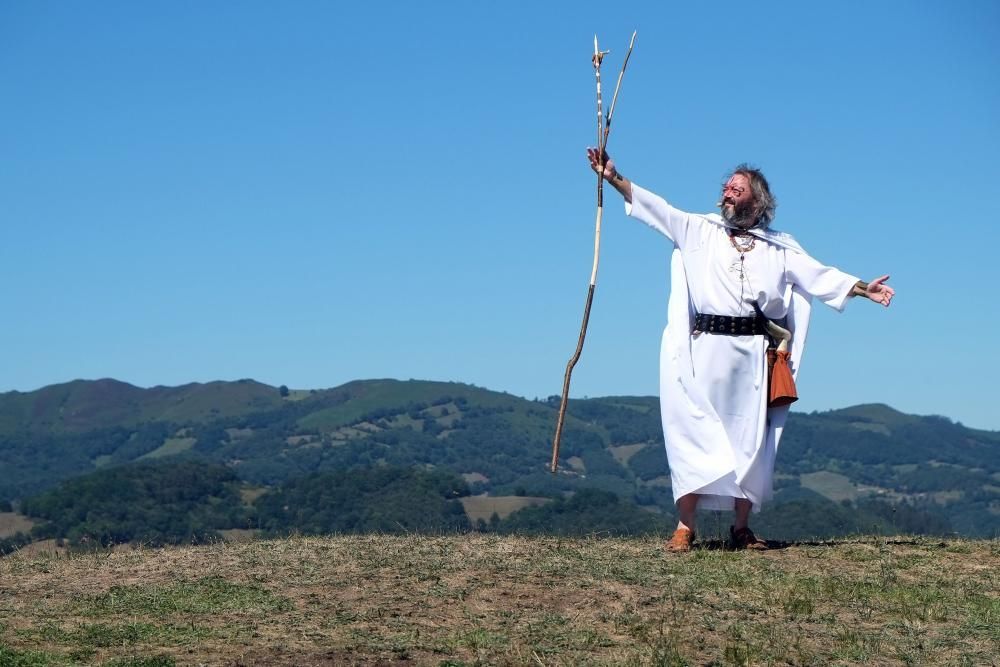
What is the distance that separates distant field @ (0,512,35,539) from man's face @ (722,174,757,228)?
89.0m

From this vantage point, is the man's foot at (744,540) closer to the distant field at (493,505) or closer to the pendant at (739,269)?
the pendant at (739,269)

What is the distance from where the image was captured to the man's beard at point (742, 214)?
11.4 meters

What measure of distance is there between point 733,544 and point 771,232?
2540 millimetres

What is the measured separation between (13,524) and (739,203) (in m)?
97.0

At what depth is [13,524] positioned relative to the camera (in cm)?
10006

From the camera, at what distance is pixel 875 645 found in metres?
7.86

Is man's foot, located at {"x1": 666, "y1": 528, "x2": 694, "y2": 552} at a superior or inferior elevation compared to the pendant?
inferior

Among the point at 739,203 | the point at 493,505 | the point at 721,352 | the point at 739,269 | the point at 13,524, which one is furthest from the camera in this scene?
the point at 493,505

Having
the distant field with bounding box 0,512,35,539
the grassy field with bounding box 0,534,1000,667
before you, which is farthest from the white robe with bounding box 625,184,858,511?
the distant field with bounding box 0,512,35,539

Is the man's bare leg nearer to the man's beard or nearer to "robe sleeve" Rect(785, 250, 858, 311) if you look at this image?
"robe sleeve" Rect(785, 250, 858, 311)

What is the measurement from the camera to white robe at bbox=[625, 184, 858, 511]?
11062 mm

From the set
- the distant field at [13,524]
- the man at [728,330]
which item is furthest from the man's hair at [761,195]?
the distant field at [13,524]

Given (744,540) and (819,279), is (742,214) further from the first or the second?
(744,540)

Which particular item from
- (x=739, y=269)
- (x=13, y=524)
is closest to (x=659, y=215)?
(x=739, y=269)
